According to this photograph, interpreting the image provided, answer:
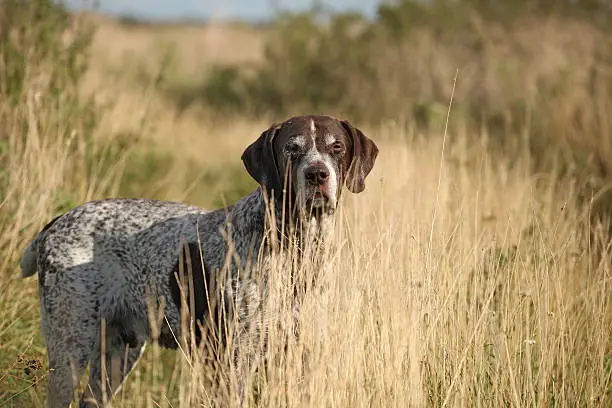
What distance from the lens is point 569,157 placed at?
9.09m

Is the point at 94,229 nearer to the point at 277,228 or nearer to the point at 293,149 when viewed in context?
the point at 277,228

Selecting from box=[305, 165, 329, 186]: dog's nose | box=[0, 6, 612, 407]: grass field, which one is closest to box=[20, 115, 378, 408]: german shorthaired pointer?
box=[305, 165, 329, 186]: dog's nose

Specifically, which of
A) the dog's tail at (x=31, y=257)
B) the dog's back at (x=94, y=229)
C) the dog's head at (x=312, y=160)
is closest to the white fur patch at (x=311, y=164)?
the dog's head at (x=312, y=160)

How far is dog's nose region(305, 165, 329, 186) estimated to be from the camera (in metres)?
4.66

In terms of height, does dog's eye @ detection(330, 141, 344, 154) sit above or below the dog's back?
above

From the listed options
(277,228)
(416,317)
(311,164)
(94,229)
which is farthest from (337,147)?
(94,229)

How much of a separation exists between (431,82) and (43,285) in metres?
10.6

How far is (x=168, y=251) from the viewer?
529 cm

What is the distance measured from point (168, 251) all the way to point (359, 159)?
117cm

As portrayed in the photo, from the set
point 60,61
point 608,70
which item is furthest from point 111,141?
point 608,70

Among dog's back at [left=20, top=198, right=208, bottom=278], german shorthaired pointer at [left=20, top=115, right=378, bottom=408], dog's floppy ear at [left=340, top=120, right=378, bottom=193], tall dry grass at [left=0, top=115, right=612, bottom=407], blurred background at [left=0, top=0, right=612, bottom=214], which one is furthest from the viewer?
blurred background at [left=0, top=0, right=612, bottom=214]

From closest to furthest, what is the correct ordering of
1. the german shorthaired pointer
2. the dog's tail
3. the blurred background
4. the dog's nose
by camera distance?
1. the dog's nose
2. the german shorthaired pointer
3. the dog's tail
4. the blurred background

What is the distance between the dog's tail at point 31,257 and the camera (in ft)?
18.1

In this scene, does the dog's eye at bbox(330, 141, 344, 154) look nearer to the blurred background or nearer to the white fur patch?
the white fur patch
